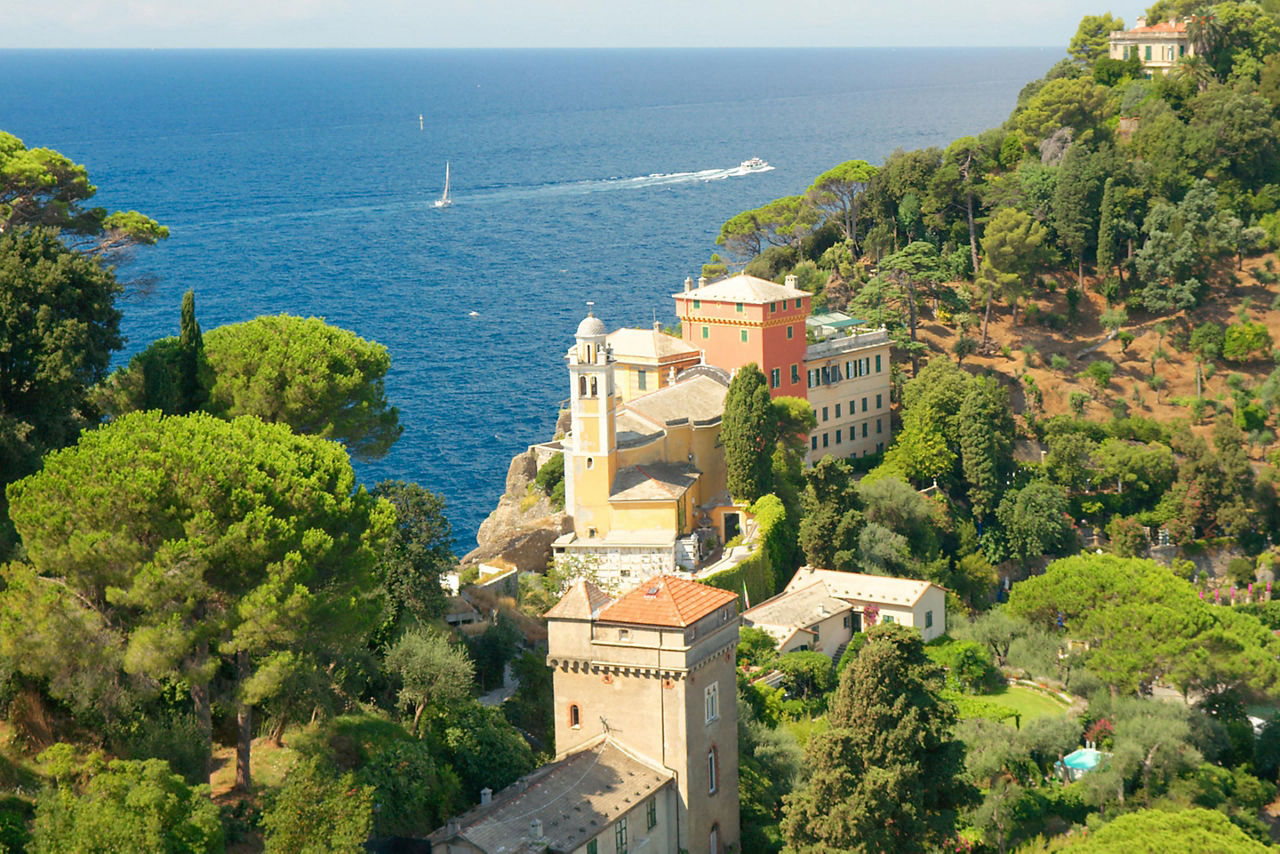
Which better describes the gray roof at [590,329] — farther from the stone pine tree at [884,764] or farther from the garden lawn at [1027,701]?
the garden lawn at [1027,701]

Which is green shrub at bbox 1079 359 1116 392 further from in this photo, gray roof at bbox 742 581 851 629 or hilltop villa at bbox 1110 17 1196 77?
hilltop villa at bbox 1110 17 1196 77

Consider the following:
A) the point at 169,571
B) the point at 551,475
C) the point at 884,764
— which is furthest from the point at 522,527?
the point at 169,571

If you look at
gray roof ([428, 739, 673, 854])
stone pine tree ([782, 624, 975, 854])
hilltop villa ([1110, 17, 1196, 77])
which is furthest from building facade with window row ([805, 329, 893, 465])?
hilltop villa ([1110, 17, 1196, 77])

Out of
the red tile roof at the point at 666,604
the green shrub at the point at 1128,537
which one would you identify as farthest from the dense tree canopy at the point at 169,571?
the green shrub at the point at 1128,537

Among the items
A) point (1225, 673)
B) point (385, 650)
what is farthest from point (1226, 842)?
point (385, 650)

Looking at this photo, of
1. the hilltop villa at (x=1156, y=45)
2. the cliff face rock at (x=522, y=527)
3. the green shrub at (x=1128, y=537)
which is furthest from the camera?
the hilltop villa at (x=1156, y=45)

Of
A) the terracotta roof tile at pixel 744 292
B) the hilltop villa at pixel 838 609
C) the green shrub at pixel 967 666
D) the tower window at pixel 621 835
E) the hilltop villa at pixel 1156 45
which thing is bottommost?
the green shrub at pixel 967 666

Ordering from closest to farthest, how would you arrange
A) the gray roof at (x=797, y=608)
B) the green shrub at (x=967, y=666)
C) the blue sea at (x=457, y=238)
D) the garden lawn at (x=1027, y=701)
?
the garden lawn at (x=1027, y=701) → the gray roof at (x=797, y=608) → the green shrub at (x=967, y=666) → the blue sea at (x=457, y=238)

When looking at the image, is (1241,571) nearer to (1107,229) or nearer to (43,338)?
(1107,229)
